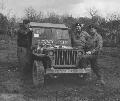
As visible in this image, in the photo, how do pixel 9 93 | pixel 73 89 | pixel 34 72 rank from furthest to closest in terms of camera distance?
pixel 34 72 < pixel 73 89 < pixel 9 93

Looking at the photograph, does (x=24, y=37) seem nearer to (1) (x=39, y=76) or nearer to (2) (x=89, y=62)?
(1) (x=39, y=76)

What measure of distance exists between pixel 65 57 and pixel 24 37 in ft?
6.71

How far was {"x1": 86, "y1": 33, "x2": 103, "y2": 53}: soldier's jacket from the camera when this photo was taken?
9078 mm

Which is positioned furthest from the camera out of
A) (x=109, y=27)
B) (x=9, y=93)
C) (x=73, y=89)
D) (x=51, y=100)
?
(x=109, y=27)

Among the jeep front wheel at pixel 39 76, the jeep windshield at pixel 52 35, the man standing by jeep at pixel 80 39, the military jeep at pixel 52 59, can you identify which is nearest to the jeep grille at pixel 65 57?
the military jeep at pixel 52 59

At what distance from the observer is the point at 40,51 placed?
8.89 metres

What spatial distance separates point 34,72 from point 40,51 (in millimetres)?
658

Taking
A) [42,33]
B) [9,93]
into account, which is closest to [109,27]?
[42,33]

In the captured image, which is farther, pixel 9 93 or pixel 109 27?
pixel 109 27

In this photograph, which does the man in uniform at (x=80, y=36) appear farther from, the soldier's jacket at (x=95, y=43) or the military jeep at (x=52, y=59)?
the military jeep at (x=52, y=59)

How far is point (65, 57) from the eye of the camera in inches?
347

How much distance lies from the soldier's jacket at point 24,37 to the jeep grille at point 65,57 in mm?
1517

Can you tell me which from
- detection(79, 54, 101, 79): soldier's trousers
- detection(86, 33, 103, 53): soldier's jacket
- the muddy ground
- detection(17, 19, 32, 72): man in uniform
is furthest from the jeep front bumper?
detection(17, 19, 32, 72): man in uniform

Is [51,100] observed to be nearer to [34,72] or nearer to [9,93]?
[9,93]
